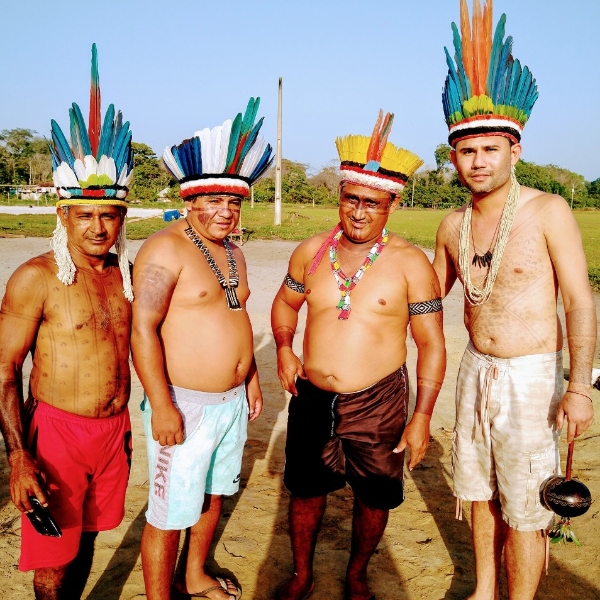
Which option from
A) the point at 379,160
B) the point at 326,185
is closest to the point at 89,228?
the point at 379,160

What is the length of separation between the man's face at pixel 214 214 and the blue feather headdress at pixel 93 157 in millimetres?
362

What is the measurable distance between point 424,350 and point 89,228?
1.76 meters

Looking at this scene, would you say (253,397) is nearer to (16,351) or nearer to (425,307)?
(425,307)

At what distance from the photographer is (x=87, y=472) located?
2.54 metres

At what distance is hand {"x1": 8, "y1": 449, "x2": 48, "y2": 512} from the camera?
2.20m

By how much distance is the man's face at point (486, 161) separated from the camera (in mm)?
2672

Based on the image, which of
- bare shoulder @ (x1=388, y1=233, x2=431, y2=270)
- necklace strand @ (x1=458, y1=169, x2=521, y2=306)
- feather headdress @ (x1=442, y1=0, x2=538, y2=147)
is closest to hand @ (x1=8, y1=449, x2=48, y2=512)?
bare shoulder @ (x1=388, y1=233, x2=431, y2=270)

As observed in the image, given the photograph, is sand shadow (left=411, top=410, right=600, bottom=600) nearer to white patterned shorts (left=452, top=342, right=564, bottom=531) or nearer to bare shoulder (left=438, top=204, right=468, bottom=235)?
white patterned shorts (left=452, top=342, right=564, bottom=531)

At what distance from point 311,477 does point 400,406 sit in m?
0.64

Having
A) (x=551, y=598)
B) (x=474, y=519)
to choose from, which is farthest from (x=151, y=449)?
(x=551, y=598)

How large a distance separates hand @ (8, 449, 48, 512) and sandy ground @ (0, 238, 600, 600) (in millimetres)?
1050

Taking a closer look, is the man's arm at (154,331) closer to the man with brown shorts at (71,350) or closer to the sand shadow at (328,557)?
the man with brown shorts at (71,350)

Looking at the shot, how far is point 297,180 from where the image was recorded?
68.9m

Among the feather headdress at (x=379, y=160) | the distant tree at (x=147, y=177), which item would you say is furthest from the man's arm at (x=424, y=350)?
the distant tree at (x=147, y=177)
